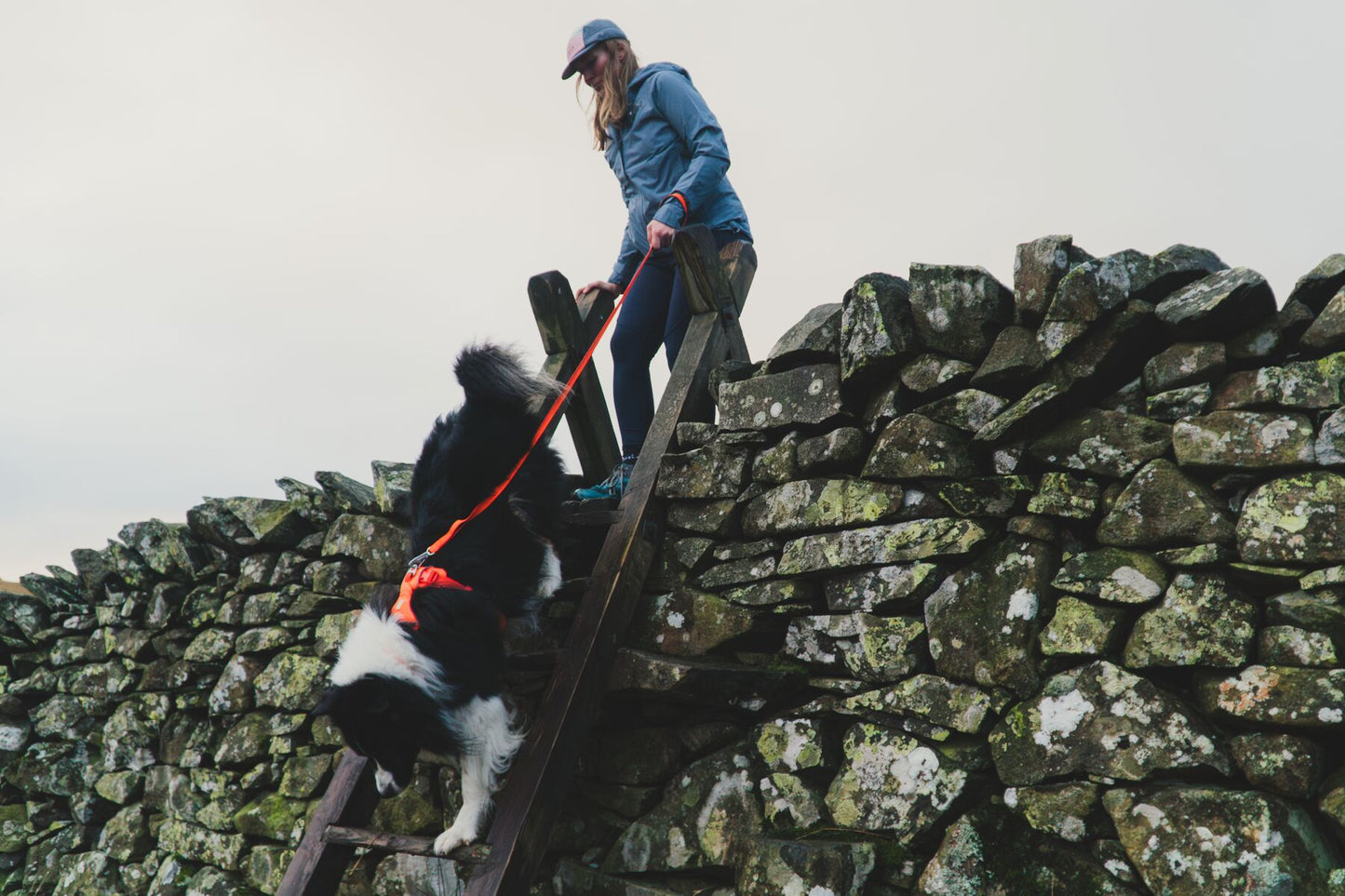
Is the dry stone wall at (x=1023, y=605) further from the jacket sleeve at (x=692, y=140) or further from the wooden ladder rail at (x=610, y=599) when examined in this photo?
the jacket sleeve at (x=692, y=140)

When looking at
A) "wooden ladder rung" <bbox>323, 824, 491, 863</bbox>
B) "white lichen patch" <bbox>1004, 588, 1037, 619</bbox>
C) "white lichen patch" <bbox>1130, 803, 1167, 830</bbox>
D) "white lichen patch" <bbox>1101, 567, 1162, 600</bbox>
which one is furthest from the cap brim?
"white lichen patch" <bbox>1130, 803, 1167, 830</bbox>

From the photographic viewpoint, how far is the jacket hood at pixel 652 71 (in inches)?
149

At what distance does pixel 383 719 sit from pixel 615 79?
2675mm

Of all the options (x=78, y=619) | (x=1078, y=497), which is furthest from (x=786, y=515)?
(x=78, y=619)

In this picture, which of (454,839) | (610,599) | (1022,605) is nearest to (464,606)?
(610,599)

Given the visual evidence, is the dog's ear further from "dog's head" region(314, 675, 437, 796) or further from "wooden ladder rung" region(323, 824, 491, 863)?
"wooden ladder rung" region(323, 824, 491, 863)

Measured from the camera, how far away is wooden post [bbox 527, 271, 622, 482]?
13.5 feet

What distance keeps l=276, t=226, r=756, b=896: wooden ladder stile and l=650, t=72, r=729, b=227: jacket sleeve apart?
0.13 meters

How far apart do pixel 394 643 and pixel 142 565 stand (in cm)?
349

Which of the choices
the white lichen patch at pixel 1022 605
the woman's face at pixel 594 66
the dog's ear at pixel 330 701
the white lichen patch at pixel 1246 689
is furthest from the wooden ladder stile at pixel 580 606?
the white lichen patch at pixel 1246 689

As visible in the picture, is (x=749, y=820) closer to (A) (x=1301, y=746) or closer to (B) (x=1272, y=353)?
(A) (x=1301, y=746)

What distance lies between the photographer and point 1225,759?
216cm

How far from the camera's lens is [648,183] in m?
3.86

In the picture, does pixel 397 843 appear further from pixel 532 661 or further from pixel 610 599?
pixel 610 599
